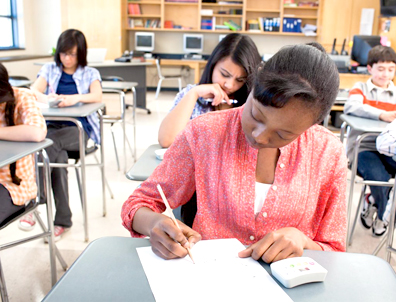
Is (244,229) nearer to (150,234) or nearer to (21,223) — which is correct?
(150,234)

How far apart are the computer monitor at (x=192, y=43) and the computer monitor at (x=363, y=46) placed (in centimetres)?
431

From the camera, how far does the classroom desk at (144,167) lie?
150 cm

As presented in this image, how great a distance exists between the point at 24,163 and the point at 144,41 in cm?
716

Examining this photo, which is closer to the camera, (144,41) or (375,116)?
(375,116)

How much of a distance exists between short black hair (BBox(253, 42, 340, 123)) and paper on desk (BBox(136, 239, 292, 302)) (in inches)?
12.5

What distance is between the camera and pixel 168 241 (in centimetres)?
82

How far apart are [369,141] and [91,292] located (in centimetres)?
225

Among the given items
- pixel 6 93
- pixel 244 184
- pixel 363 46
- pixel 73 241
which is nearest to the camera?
pixel 244 184

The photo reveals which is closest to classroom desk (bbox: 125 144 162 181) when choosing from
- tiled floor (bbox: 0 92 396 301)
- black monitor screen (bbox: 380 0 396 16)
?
tiled floor (bbox: 0 92 396 301)

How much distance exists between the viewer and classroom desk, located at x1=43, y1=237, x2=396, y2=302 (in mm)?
711

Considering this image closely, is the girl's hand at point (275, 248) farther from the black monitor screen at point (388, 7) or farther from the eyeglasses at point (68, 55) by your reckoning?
the black monitor screen at point (388, 7)

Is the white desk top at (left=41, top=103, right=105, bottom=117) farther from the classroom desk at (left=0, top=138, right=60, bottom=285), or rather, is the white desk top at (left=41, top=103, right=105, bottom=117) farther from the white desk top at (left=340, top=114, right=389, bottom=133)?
the white desk top at (left=340, top=114, right=389, bottom=133)

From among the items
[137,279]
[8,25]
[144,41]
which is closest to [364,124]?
[137,279]

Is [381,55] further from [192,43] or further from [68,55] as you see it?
[192,43]
